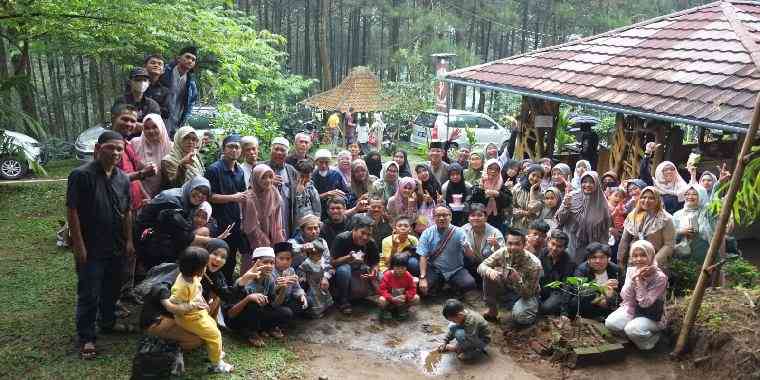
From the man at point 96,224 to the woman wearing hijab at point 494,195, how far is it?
412cm

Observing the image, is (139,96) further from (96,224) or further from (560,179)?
(560,179)

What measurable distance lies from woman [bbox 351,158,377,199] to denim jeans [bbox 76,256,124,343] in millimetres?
3055

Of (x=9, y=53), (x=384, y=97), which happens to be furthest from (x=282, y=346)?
(x=384, y=97)

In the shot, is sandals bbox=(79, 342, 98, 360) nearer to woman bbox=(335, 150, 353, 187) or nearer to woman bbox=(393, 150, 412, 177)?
woman bbox=(335, 150, 353, 187)

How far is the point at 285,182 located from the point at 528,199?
290cm

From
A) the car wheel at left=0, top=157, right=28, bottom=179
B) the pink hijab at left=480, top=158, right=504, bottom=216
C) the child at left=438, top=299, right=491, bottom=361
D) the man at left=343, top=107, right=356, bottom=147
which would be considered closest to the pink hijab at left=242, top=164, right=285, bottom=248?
the child at left=438, top=299, right=491, bottom=361

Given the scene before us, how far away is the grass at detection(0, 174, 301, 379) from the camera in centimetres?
411

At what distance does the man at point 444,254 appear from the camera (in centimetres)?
598

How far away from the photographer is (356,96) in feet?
62.1

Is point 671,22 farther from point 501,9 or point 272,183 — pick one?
point 501,9

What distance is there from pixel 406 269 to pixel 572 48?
20.6 feet

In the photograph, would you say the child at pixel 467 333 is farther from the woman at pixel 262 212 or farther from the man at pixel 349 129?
the man at pixel 349 129

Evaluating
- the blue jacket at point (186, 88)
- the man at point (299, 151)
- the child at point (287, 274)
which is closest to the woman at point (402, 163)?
the man at point (299, 151)

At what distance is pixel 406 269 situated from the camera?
562 centimetres
